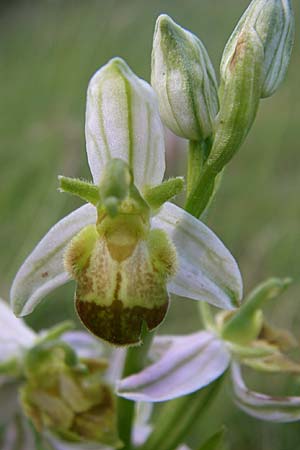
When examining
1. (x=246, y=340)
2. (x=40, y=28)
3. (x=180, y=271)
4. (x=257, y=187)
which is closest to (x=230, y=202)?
(x=257, y=187)

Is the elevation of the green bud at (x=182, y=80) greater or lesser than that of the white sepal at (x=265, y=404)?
greater

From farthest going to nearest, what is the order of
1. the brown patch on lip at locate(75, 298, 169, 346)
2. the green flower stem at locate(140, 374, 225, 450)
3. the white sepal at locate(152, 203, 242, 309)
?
the green flower stem at locate(140, 374, 225, 450)
the white sepal at locate(152, 203, 242, 309)
the brown patch on lip at locate(75, 298, 169, 346)

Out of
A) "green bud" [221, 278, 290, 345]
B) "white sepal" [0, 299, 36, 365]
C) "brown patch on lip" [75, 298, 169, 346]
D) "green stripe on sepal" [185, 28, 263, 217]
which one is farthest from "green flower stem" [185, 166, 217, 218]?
"white sepal" [0, 299, 36, 365]

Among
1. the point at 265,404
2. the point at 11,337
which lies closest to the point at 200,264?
the point at 265,404

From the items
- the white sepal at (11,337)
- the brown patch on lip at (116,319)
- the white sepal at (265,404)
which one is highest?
the brown patch on lip at (116,319)

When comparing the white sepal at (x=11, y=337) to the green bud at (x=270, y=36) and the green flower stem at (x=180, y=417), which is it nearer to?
the green flower stem at (x=180, y=417)

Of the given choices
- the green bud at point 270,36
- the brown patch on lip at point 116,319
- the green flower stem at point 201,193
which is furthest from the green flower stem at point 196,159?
the brown patch on lip at point 116,319

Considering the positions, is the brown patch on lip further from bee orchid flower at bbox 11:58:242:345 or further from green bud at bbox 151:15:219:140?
green bud at bbox 151:15:219:140

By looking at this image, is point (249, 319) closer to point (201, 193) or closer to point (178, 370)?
point (178, 370)
